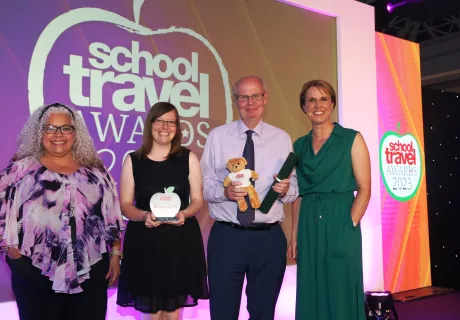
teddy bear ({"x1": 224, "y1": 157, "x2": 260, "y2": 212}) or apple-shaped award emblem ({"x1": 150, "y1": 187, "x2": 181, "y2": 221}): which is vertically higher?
teddy bear ({"x1": 224, "y1": 157, "x2": 260, "y2": 212})

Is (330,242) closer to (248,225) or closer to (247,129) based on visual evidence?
(248,225)

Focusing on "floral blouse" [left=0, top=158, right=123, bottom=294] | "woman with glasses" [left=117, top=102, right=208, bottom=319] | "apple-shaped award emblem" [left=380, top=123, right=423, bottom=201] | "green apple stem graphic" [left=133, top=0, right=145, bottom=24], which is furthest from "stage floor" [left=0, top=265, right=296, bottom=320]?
"green apple stem graphic" [left=133, top=0, right=145, bottom=24]

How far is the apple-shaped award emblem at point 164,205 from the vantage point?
258cm

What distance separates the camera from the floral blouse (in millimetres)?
2264

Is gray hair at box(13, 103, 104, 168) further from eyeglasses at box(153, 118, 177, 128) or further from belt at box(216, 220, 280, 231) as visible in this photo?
belt at box(216, 220, 280, 231)

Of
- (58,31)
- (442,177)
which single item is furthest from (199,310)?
(442,177)

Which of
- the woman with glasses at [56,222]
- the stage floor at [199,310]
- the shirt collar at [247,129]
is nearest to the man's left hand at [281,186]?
the shirt collar at [247,129]

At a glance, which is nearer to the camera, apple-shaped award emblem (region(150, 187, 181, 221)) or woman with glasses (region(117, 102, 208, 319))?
apple-shaped award emblem (region(150, 187, 181, 221))

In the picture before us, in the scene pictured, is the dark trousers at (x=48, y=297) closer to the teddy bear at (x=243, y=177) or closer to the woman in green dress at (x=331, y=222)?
the teddy bear at (x=243, y=177)

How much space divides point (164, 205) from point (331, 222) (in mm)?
936

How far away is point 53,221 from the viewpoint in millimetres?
2293

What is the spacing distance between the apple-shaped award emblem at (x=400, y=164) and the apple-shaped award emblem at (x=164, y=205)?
3.69 metres

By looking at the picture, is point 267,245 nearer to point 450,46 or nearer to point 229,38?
point 229,38

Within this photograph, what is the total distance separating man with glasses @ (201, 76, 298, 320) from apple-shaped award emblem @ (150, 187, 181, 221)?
302 millimetres
